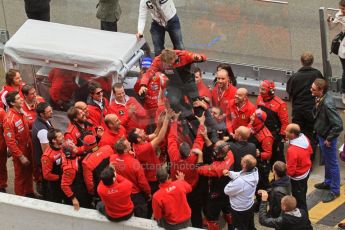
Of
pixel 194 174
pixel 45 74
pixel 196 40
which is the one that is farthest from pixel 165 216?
pixel 196 40

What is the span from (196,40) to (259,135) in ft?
11.7

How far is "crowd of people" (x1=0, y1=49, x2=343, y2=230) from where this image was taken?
9.28 metres

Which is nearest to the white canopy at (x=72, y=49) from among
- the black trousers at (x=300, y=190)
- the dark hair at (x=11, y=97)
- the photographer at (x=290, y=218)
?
the dark hair at (x=11, y=97)

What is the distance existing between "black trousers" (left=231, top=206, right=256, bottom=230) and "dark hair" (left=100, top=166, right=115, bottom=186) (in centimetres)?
154

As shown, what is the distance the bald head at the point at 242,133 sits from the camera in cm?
972

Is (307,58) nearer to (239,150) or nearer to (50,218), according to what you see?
(239,150)

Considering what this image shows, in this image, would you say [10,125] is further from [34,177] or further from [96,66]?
[96,66]

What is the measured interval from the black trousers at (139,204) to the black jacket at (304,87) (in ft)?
9.64

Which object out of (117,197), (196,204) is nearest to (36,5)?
(196,204)

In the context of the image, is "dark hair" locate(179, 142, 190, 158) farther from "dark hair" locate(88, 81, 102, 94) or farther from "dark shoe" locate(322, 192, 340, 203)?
"dark shoe" locate(322, 192, 340, 203)

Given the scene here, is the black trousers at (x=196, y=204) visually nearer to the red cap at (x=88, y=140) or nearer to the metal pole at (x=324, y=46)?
the red cap at (x=88, y=140)

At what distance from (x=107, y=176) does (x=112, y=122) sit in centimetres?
126

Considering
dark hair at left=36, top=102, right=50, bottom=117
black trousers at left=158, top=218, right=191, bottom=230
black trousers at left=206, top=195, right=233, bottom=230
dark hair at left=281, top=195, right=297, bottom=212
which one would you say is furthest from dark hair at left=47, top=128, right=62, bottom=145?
dark hair at left=281, top=195, right=297, bottom=212

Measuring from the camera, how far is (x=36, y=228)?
32.3 ft
